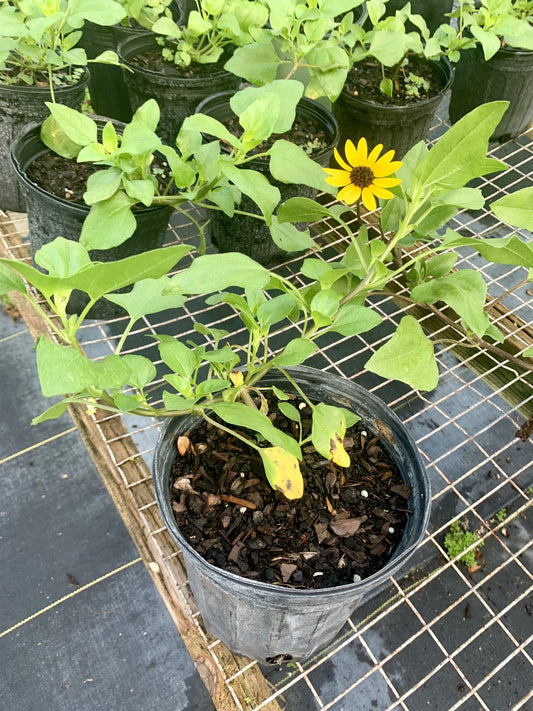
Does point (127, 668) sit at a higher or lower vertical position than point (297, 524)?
lower

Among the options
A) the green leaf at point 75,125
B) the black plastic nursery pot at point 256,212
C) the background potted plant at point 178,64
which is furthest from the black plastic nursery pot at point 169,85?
the green leaf at point 75,125

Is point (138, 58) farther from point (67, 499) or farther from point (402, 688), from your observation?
point (402, 688)

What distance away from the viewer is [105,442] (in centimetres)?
97

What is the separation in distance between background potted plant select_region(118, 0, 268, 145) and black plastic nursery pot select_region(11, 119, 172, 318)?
30cm

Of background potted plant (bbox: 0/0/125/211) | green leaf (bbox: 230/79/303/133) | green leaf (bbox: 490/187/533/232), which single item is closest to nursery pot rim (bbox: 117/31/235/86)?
background potted plant (bbox: 0/0/125/211)

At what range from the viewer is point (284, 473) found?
68cm

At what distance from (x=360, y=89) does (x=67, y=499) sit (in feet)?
4.39

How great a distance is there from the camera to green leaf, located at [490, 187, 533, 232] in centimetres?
64

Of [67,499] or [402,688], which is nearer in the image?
[402,688]

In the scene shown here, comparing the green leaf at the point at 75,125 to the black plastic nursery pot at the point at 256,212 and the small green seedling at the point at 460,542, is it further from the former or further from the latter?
the small green seedling at the point at 460,542

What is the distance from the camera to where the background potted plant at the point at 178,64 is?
1.27m

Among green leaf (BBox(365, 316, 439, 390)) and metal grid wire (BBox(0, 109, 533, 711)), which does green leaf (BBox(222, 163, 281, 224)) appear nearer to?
green leaf (BBox(365, 316, 439, 390))

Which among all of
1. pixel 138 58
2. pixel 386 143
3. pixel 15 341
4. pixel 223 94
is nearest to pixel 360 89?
pixel 386 143

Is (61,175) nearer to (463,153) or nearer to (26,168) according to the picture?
(26,168)
